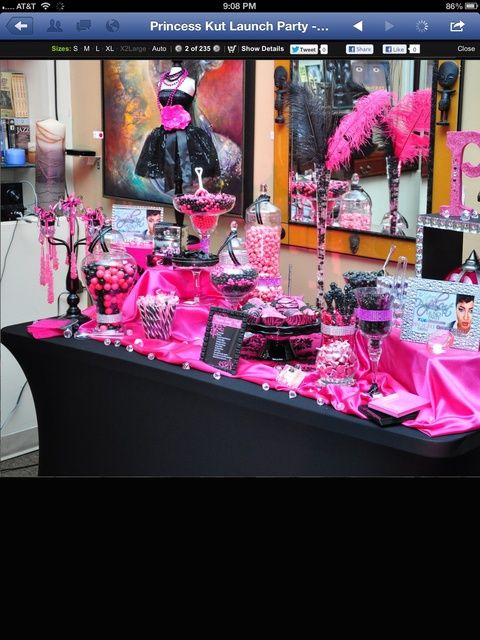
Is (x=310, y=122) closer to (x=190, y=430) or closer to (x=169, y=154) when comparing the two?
(x=169, y=154)

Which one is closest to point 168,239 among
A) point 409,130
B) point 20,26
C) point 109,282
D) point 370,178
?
point 109,282

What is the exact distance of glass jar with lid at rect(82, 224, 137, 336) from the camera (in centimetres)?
189

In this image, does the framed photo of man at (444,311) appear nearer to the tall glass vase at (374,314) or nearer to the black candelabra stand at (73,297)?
the tall glass vase at (374,314)

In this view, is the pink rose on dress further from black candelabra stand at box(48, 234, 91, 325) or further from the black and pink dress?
black candelabra stand at box(48, 234, 91, 325)

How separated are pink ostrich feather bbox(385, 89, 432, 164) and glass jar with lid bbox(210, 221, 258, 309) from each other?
595mm

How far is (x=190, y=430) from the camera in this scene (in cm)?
165

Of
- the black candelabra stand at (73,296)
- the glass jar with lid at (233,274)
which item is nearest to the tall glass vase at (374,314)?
the glass jar with lid at (233,274)

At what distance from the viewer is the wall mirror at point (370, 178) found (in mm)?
2008

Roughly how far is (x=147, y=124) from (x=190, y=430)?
103 centimetres

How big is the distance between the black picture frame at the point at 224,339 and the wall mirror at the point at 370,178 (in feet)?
1.50

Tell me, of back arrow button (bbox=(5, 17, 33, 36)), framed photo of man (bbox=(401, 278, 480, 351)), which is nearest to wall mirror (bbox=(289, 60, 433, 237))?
framed photo of man (bbox=(401, 278, 480, 351))
